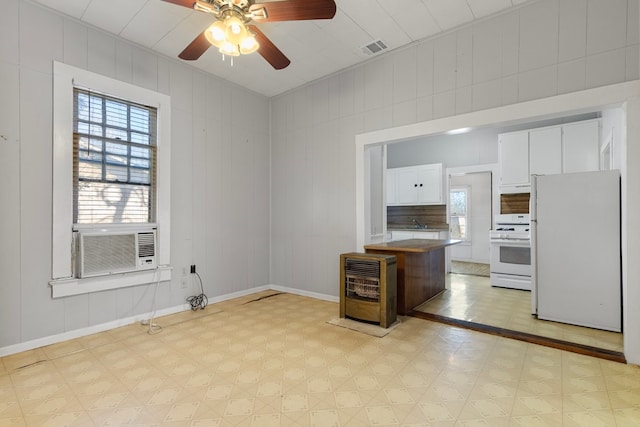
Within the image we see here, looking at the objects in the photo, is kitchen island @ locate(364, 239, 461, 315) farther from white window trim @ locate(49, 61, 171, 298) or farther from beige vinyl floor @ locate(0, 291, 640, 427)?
white window trim @ locate(49, 61, 171, 298)

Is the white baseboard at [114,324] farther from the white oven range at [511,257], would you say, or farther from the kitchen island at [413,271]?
the white oven range at [511,257]

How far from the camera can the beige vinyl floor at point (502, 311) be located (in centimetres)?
299

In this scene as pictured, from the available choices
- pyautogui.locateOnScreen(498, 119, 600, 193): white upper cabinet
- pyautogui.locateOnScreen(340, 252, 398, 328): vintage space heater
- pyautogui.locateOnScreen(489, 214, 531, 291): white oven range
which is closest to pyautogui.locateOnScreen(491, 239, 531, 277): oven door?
pyautogui.locateOnScreen(489, 214, 531, 291): white oven range

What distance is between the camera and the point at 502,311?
3.79 metres

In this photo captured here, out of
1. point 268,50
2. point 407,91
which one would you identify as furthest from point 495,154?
point 268,50

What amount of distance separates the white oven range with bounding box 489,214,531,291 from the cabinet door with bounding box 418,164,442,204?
2075 mm

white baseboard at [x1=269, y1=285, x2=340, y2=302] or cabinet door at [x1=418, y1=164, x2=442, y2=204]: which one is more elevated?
cabinet door at [x1=418, y1=164, x2=442, y2=204]

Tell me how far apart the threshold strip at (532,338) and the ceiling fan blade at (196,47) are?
11.3ft

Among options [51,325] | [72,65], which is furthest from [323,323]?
[72,65]

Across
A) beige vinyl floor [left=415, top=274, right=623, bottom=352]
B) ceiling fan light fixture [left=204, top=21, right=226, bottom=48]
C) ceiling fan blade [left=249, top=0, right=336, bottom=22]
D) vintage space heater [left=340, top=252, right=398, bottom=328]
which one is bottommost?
beige vinyl floor [left=415, top=274, right=623, bottom=352]

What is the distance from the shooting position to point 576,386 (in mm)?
2137

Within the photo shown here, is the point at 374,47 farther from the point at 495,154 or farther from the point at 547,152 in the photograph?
the point at 495,154

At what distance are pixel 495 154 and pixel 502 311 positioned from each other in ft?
A: 12.5

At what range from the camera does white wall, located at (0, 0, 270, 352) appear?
8.96ft
